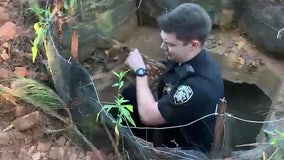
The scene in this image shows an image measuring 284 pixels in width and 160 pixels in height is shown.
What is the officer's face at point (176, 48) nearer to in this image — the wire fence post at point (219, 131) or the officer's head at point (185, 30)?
the officer's head at point (185, 30)

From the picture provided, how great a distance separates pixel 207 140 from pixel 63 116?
32.7 inches

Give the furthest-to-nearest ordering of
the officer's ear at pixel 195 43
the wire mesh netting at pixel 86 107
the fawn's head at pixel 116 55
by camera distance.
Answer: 1. the fawn's head at pixel 116 55
2. the officer's ear at pixel 195 43
3. the wire mesh netting at pixel 86 107

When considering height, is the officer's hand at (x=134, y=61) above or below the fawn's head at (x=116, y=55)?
above

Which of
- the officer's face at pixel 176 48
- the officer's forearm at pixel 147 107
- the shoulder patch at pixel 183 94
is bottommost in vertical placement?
the officer's forearm at pixel 147 107

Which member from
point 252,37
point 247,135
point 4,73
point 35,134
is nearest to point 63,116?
point 35,134

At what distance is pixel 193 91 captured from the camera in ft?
9.86

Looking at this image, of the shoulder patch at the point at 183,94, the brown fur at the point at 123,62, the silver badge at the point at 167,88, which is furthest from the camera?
the brown fur at the point at 123,62

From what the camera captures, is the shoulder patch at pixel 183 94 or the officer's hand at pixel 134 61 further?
the officer's hand at pixel 134 61

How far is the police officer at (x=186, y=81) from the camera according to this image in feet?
9.98

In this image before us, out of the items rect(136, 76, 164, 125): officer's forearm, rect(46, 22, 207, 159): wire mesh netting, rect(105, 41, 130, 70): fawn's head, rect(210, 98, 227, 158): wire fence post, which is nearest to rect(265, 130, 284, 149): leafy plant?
rect(210, 98, 227, 158): wire fence post

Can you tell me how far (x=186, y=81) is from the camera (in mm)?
3055

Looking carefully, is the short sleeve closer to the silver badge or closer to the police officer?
the police officer

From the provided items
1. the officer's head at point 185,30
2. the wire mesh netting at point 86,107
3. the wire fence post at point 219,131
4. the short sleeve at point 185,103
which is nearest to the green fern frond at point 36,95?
the wire mesh netting at point 86,107

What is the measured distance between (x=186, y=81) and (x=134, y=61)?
43 cm
